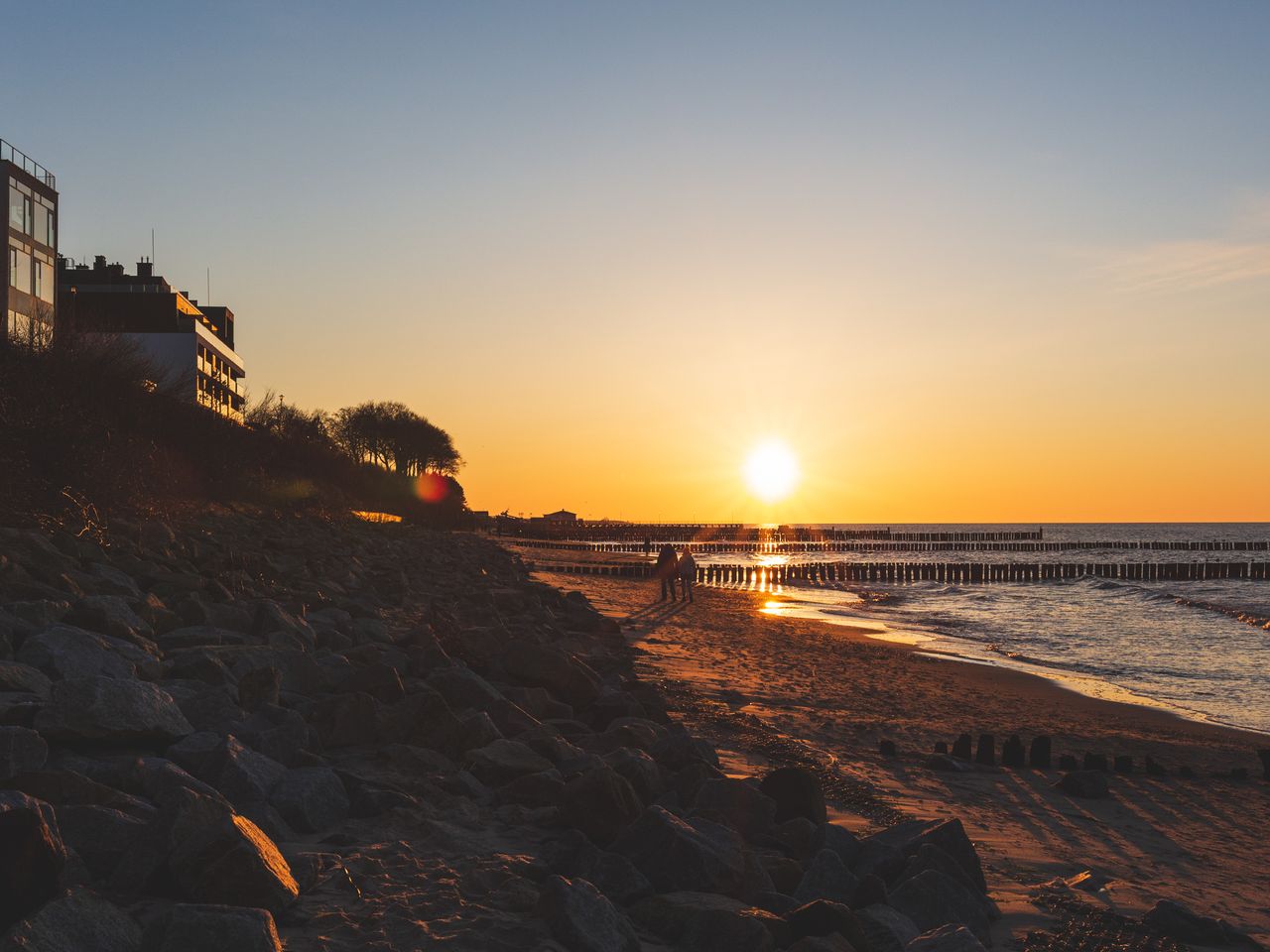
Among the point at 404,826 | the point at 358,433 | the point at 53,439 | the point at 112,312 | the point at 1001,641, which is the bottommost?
the point at 1001,641

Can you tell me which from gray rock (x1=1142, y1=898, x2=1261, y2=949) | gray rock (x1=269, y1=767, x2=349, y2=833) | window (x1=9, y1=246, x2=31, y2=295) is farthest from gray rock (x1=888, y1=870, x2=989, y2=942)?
window (x1=9, y1=246, x2=31, y2=295)

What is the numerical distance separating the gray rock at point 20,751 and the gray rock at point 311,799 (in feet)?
2.98

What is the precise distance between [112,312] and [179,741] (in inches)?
3032

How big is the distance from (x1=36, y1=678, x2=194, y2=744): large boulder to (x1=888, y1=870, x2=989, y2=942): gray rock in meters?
3.44

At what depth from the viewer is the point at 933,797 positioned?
316 inches

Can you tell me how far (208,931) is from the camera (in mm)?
2867

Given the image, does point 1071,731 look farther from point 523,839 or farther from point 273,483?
point 273,483

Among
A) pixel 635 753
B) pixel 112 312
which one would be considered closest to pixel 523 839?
pixel 635 753

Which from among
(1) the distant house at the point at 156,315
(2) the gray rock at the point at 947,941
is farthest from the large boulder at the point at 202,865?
(1) the distant house at the point at 156,315

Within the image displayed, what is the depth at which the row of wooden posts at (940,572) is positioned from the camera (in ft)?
166

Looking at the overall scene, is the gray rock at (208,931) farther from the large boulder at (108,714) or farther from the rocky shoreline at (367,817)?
the large boulder at (108,714)

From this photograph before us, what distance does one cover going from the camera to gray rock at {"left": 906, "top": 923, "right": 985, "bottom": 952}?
13.1 ft

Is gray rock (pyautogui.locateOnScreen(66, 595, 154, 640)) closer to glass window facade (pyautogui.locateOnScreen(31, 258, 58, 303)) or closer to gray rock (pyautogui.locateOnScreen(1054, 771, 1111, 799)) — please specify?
gray rock (pyautogui.locateOnScreen(1054, 771, 1111, 799))

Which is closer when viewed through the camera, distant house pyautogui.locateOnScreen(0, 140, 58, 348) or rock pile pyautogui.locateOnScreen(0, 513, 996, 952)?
rock pile pyautogui.locateOnScreen(0, 513, 996, 952)
